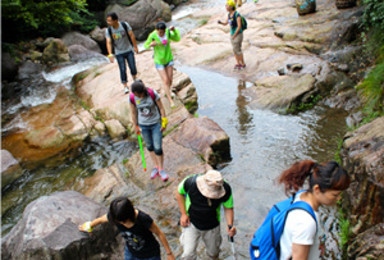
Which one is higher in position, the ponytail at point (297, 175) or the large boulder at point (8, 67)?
the ponytail at point (297, 175)

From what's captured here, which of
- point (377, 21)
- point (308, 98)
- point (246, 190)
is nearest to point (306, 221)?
point (246, 190)

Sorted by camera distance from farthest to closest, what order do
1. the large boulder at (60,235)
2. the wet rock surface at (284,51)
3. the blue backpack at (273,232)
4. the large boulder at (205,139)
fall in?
the wet rock surface at (284,51)
the large boulder at (205,139)
the large boulder at (60,235)
the blue backpack at (273,232)

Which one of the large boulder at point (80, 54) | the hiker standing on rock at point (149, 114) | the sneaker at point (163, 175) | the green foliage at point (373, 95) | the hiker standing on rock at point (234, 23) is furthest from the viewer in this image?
the large boulder at point (80, 54)

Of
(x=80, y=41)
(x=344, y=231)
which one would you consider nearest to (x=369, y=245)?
(x=344, y=231)

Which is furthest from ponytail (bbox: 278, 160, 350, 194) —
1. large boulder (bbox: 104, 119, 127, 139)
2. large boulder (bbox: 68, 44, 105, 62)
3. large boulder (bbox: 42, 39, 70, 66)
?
large boulder (bbox: 42, 39, 70, 66)

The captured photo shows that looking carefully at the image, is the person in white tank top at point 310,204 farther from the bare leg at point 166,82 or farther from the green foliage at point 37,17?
the green foliage at point 37,17

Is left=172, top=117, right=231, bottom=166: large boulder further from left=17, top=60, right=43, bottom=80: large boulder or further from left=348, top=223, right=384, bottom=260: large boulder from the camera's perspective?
left=17, top=60, right=43, bottom=80: large boulder

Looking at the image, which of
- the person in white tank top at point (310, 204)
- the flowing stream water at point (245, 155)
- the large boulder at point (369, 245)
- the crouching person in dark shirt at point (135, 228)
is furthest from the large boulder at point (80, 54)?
the person in white tank top at point (310, 204)

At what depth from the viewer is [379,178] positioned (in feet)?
11.2

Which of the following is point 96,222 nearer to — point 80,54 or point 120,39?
point 120,39

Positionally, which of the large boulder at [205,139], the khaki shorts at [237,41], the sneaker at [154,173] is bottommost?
the sneaker at [154,173]

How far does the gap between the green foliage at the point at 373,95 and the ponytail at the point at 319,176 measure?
13.2ft

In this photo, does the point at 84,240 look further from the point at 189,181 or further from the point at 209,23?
the point at 209,23

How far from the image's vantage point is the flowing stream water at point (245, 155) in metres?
4.98
